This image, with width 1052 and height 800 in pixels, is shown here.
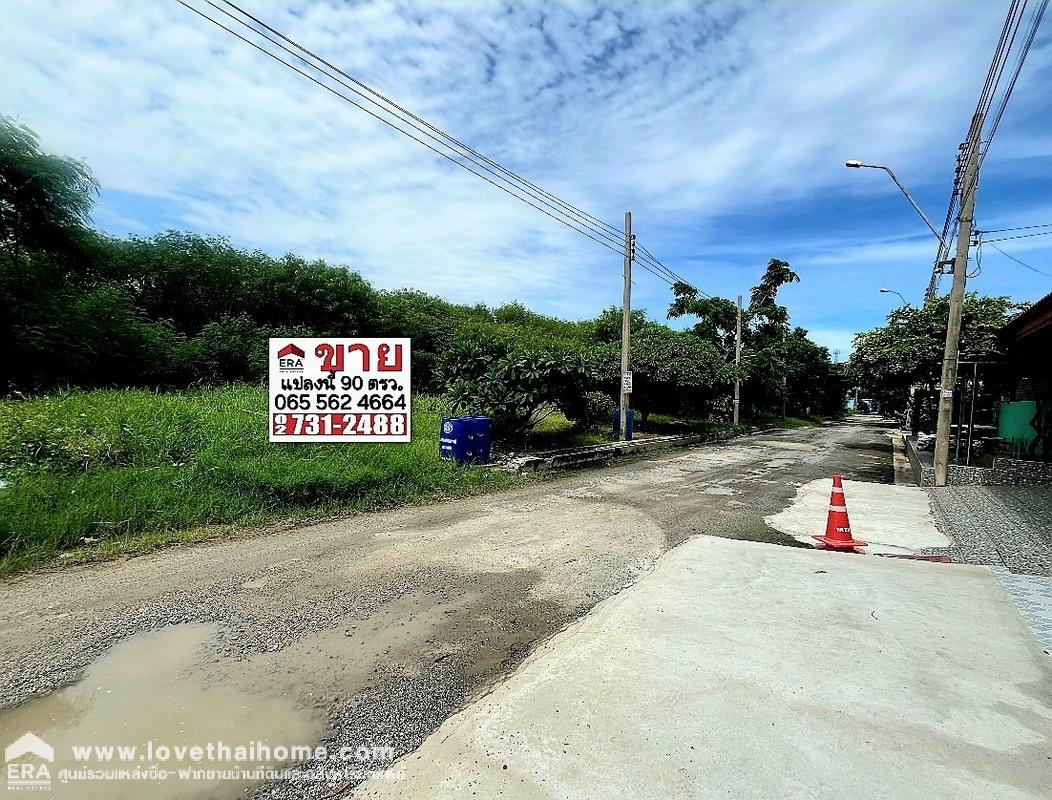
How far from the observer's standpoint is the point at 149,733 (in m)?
2.35

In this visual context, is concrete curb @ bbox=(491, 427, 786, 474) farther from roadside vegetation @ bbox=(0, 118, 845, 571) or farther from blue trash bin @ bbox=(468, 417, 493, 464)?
roadside vegetation @ bbox=(0, 118, 845, 571)

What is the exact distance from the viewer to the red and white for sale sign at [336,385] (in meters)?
8.32

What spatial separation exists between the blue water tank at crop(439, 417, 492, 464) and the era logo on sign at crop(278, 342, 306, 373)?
2598 millimetres

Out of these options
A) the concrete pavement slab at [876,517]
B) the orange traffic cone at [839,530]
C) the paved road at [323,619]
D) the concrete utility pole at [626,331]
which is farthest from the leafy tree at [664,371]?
the paved road at [323,619]

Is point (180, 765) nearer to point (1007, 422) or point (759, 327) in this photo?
point (1007, 422)

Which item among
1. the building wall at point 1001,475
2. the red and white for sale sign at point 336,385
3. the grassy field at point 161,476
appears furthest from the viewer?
the building wall at point 1001,475

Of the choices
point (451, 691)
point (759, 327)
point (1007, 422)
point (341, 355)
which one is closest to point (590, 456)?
point (341, 355)

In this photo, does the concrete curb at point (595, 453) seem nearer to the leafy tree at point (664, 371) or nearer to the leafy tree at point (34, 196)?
the leafy tree at point (664, 371)

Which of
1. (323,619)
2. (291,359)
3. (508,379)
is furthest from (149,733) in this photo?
(508,379)

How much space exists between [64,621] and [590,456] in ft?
29.5

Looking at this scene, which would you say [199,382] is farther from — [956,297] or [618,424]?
[956,297]

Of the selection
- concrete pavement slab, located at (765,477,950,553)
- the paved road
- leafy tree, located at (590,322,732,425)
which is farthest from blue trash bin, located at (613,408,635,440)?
the paved road

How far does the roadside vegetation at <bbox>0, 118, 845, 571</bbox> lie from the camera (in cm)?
558

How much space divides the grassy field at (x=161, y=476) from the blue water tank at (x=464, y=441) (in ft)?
1.09
